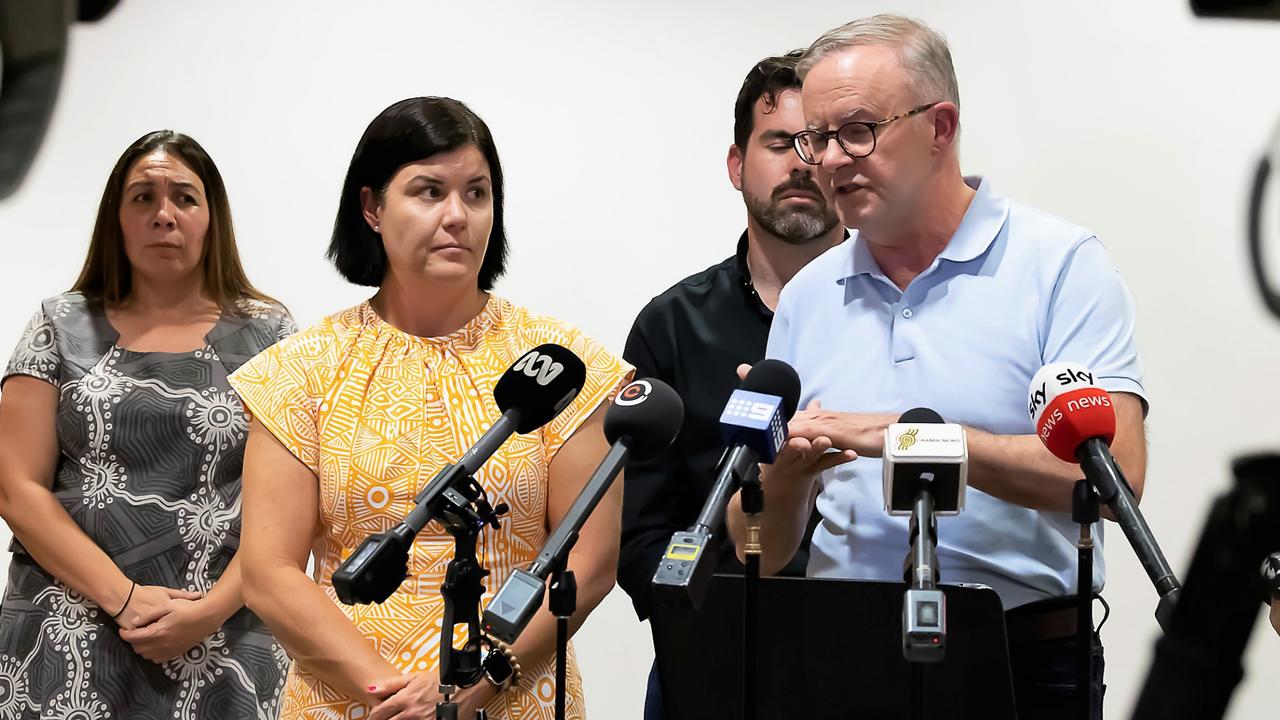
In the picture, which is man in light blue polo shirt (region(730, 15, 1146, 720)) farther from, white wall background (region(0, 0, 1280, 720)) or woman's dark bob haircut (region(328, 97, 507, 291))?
white wall background (region(0, 0, 1280, 720))

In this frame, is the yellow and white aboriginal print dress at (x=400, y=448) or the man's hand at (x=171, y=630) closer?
the yellow and white aboriginal print dress at (x=400, y=448)

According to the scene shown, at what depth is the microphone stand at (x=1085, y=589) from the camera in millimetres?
1455

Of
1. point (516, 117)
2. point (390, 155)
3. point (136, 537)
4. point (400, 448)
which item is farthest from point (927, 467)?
point (516, 117)

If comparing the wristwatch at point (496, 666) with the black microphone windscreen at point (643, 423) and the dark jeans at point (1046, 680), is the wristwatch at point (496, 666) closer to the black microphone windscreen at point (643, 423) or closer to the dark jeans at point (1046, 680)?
the black microphone windscreen at point (643, 423)

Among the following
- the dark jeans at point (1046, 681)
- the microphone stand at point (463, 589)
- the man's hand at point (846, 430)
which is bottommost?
the dark jeans at point (1046, 681)

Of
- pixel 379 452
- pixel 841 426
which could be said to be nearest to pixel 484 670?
pixel 841 426

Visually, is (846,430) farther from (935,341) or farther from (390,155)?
(390,155)

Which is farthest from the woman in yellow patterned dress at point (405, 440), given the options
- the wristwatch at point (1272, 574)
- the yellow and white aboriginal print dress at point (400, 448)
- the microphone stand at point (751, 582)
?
the wristwatch at point (1272, 574)

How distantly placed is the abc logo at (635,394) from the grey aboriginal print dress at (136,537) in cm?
177

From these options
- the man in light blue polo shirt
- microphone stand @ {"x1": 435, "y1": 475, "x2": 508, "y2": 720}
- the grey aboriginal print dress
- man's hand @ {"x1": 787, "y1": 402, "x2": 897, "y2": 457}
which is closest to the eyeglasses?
the man in light blue polo shirt

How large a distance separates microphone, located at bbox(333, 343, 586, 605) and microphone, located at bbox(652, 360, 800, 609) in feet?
0.83

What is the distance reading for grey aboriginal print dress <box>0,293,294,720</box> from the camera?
9.92 feet

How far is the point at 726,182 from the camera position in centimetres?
407

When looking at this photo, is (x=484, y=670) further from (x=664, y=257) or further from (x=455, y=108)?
(x=664, y=257)
